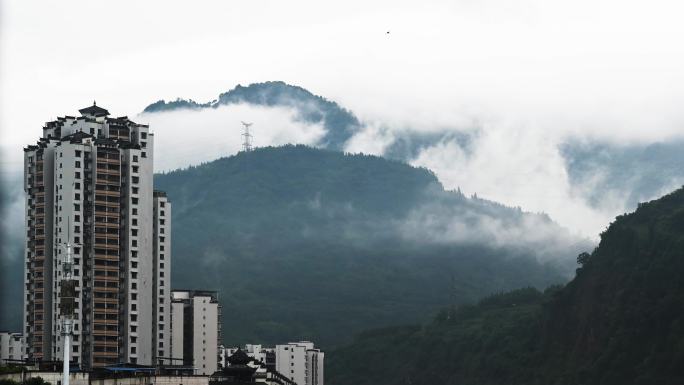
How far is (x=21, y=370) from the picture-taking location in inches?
4889

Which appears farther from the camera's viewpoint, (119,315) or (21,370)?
(119,315)

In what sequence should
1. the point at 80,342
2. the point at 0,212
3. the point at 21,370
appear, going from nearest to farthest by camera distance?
the point at 0,212 < the point at 21,370 < the point at 80,342

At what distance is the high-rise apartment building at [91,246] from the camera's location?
191 metres

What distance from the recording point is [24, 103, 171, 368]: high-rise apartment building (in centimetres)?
19108

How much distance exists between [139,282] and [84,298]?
7.81 metres

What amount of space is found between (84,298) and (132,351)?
30.6ft

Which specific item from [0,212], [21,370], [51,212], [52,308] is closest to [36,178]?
[51,212]

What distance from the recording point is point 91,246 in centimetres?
19300

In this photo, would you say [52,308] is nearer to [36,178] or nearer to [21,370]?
[36,178]

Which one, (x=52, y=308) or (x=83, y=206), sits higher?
(x=83, y=206)

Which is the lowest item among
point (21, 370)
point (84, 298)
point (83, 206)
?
point (21, 370)

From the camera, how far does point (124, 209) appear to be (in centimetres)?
19712

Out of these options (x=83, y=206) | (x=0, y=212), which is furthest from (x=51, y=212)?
(x=0, y=212)

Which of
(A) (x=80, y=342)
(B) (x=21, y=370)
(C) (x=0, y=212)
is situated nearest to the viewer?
(C) (x=0, y=212)
